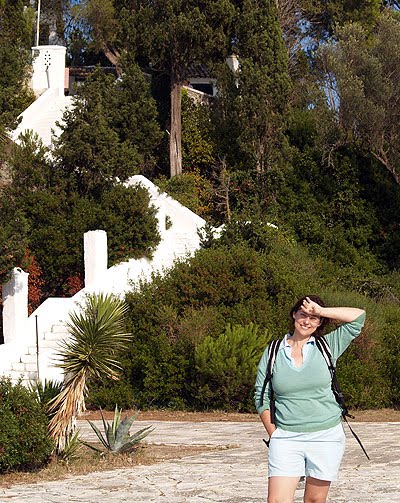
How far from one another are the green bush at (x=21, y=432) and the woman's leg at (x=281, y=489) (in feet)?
16.3

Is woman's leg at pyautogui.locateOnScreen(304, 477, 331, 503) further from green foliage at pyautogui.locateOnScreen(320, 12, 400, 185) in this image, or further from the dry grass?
green foliage at pyautogui.locateOnScreen(320, 12, 400, 185)

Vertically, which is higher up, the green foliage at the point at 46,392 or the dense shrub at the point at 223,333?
the dense shrub at the point at 223,333

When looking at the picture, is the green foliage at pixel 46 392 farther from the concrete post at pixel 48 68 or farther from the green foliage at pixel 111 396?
the concrete post at pixel 48 68

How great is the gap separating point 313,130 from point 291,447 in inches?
995

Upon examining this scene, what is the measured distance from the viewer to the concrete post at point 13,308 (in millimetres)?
20344

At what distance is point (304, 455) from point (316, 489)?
10.1 inches

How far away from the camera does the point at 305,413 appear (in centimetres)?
649

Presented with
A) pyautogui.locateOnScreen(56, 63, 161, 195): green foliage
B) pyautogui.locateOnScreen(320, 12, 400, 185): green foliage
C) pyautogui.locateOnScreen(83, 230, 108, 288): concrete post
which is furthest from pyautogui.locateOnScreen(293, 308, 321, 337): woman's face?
pyautogui.locateOnScreen(320, 12, 400, 185): green foliage

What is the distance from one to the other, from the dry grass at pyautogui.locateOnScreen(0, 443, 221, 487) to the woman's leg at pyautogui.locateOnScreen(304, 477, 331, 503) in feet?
15.6

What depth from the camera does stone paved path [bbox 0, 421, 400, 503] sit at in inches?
376

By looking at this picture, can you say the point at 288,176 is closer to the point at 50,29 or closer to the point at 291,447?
the point at 50,29

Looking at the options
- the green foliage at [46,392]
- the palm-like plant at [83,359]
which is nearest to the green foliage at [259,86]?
the palm-like plant at [83,359]

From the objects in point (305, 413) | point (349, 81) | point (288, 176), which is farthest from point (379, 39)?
point (305, 413)

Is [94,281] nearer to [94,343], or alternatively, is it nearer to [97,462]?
[94,343]
